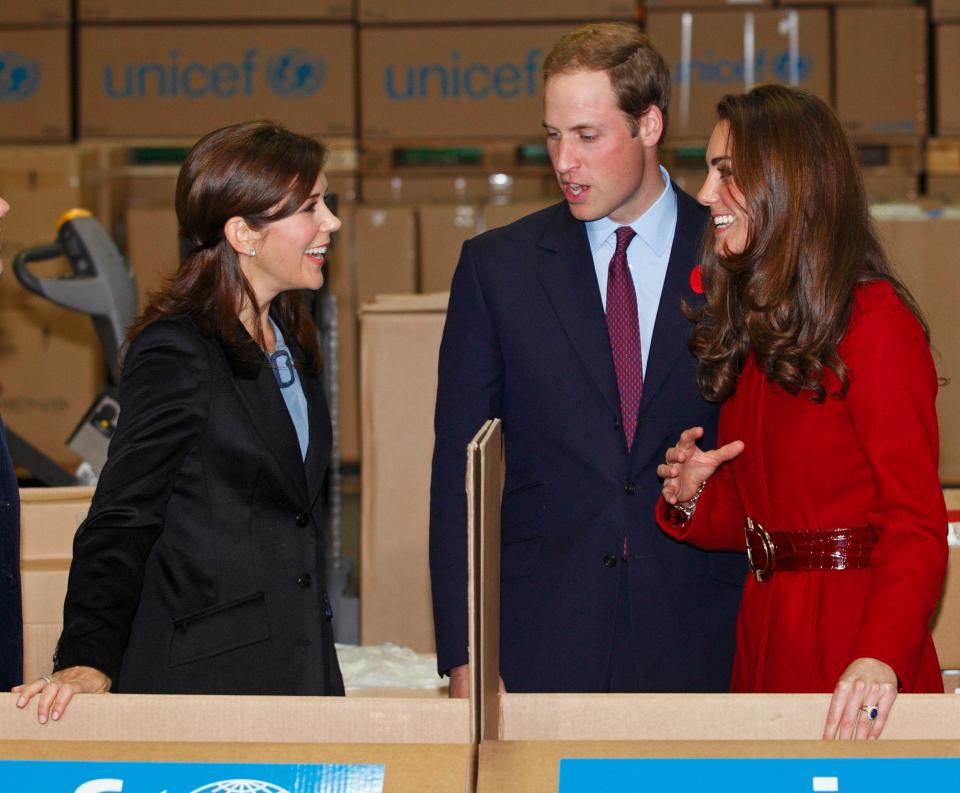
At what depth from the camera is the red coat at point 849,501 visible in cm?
130

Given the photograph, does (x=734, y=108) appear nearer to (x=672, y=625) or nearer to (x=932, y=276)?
(x=672, y=625)

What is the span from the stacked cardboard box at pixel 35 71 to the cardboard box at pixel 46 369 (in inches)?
23.6

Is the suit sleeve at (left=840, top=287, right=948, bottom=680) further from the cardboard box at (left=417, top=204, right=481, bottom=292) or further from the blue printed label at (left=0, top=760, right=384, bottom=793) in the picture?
the cardboard box at (left=417, top=204, right=481, bottom=292)

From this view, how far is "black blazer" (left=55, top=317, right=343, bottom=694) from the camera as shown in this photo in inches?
57.2

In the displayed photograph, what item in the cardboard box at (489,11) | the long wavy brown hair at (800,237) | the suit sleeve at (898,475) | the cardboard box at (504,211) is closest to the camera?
the suit sleeve at (898,475)

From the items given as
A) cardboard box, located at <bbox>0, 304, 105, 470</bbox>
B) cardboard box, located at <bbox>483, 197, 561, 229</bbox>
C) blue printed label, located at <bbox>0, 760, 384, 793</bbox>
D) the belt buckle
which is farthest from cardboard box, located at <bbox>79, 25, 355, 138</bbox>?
blue printed label, located at <bbox>0, 760, 384, 793</bbox>

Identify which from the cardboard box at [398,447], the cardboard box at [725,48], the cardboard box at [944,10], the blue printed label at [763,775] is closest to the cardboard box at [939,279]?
the cardboard box at [725,48]

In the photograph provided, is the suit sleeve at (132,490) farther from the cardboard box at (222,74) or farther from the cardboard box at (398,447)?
the cardboard box at (222,74)

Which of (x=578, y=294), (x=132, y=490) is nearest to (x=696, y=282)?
(x=578, y=294)

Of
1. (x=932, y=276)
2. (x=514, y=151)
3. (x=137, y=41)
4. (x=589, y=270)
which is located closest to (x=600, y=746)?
(x=589, y=270)

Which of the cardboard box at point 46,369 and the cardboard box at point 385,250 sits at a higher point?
the cardboard box at point 385,250

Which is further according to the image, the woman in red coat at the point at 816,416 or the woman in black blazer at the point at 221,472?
the woman in black blazer at the point at 221,472

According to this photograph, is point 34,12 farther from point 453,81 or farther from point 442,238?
point 442,238

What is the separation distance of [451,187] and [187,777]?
354 centimetres
